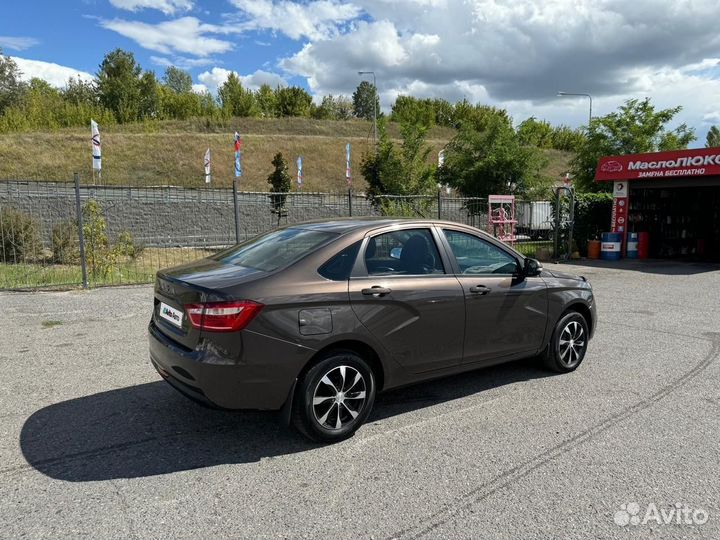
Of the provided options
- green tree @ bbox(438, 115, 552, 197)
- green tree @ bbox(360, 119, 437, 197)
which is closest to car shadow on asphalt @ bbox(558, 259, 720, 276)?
green tree @ bbox(438, 115, 552, 197)

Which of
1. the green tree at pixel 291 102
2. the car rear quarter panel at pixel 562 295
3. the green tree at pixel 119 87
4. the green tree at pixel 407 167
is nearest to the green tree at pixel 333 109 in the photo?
the green tree at pixel 291 102

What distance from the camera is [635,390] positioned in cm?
488

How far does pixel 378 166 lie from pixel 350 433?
1087 inches

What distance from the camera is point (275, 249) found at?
4.20 metres

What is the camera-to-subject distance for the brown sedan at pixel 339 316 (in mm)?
3406

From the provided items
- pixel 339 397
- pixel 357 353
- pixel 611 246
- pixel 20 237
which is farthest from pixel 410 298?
pixel 611 246

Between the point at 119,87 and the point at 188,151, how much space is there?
2032 centimetres

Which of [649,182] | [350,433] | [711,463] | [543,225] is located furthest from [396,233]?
[543,225]

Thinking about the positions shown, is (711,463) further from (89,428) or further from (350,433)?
(89,428)

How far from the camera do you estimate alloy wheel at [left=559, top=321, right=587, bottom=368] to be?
5312 millimetres

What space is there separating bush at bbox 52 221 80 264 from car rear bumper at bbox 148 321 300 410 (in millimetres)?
12246

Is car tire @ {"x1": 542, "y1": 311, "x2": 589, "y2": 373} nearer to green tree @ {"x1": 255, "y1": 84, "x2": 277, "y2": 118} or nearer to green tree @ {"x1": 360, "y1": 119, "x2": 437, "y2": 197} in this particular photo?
green tree @ {"x1": 360, "y1": 119, "x2": 437, "y2": 197}

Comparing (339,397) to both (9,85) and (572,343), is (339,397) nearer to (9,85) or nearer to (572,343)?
(572,343)

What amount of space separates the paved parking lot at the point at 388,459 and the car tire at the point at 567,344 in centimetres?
15
